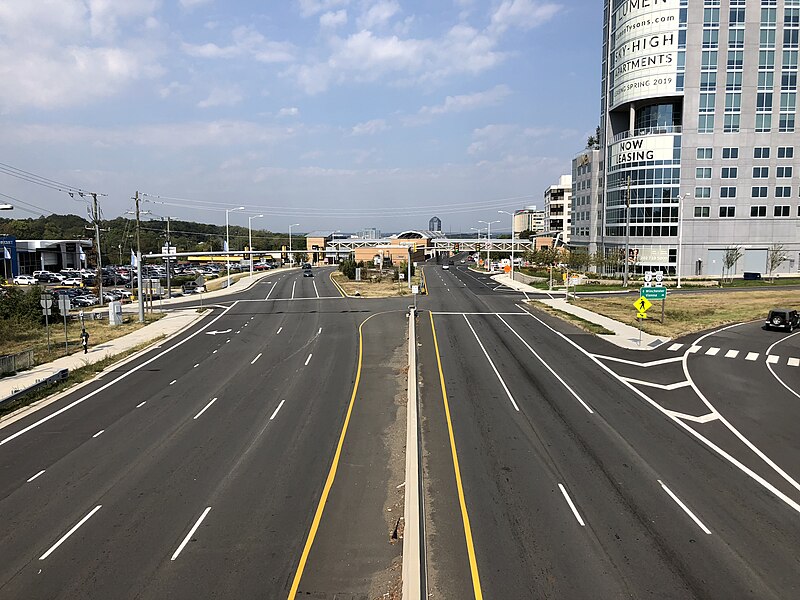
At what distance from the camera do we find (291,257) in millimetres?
176875

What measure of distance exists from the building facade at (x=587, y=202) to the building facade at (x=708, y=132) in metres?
9.66

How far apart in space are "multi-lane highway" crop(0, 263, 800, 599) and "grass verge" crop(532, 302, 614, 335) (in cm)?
956

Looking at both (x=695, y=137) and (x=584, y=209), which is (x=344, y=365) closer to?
(x=695, y=137)

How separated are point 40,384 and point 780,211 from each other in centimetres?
8666

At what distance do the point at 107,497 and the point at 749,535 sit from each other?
14.9 meters

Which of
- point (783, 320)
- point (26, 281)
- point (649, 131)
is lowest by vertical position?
point (783, 320)

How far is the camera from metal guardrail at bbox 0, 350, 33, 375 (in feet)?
90.8

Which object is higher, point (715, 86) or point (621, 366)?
point (715, 86)

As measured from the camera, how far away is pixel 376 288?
74312 millimetres

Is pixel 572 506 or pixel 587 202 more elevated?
pixel 587 202

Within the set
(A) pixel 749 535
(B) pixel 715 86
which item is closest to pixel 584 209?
(B) pixel 715 86

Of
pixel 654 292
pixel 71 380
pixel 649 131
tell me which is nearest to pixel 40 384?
pixel 71 380

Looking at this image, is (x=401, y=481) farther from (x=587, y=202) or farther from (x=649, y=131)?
(x=587, y=202)

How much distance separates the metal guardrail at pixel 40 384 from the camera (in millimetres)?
23066
